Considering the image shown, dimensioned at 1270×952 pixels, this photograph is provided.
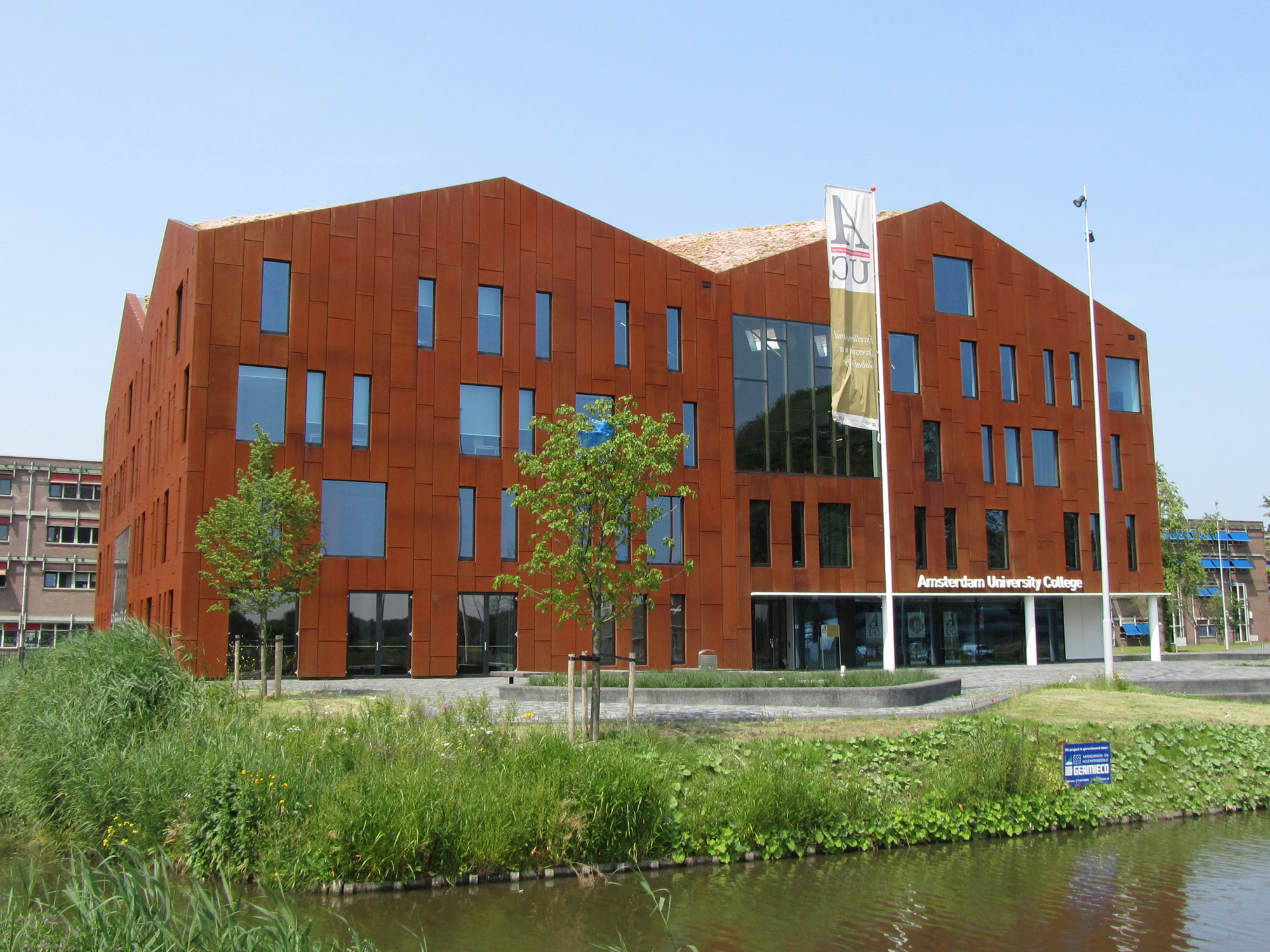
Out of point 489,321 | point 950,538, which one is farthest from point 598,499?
point 950,538

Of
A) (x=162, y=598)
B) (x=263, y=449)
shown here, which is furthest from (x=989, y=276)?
(x=162, y=598)

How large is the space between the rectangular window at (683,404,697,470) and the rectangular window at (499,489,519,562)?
562cm

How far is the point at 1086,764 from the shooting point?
51.0ft

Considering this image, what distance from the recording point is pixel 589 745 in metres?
13.8

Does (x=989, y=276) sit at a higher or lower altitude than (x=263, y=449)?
higher

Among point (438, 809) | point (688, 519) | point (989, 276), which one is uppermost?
point (989, 276)

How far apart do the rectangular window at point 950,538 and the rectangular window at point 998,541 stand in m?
1.45

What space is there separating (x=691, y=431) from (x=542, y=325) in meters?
5.62

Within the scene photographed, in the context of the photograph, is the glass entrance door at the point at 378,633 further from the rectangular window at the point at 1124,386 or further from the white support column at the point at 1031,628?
the rectangular window at the point at 1124,386

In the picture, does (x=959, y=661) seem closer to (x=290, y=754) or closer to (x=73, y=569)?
(x=290, y=754)

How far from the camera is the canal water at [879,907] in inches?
381

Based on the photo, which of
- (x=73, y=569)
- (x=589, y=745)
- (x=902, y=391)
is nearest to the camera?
(x=589, y=745)

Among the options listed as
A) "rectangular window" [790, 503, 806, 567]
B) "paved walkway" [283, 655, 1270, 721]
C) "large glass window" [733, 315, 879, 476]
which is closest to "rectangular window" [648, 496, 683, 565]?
"large glass window" [733, 315, 879, 476]

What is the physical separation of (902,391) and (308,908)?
3103 cm
